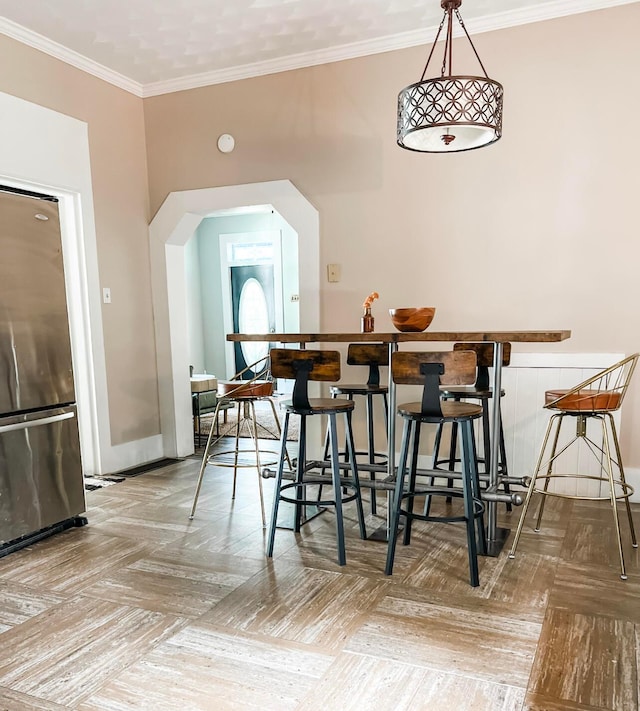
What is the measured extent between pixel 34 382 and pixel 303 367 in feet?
4.30

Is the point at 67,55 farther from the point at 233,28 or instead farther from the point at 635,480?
the point at 635,480

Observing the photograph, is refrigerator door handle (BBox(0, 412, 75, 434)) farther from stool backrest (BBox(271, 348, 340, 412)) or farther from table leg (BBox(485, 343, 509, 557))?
table leg (BBox(485, 343, 509, 557))

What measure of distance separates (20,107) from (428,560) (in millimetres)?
3353

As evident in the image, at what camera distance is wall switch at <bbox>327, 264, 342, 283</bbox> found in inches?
150

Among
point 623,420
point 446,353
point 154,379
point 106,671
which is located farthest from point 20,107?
point 623,420

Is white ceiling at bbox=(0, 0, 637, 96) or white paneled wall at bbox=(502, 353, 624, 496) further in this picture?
white paneled wall at bbox=(502, 353, 624, 496)

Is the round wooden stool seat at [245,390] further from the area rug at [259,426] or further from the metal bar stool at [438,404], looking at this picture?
the area rug at [259,426]

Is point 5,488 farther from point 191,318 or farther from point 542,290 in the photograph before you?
point 191,318

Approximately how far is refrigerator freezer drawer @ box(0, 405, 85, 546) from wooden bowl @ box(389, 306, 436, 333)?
5.65 feet

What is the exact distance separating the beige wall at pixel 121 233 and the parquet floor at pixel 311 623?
4.63ft

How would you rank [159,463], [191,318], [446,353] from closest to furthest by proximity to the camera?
1. [446,353]
2. [159,463]
3. [191,318]

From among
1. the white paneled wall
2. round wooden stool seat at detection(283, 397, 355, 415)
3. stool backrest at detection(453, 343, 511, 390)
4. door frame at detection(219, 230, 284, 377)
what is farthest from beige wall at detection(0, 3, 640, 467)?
door frame at detection(219, 230, 284, 377)

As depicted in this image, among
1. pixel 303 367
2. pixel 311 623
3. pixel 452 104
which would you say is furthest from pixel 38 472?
pixel 452 104

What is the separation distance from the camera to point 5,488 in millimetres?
2617
